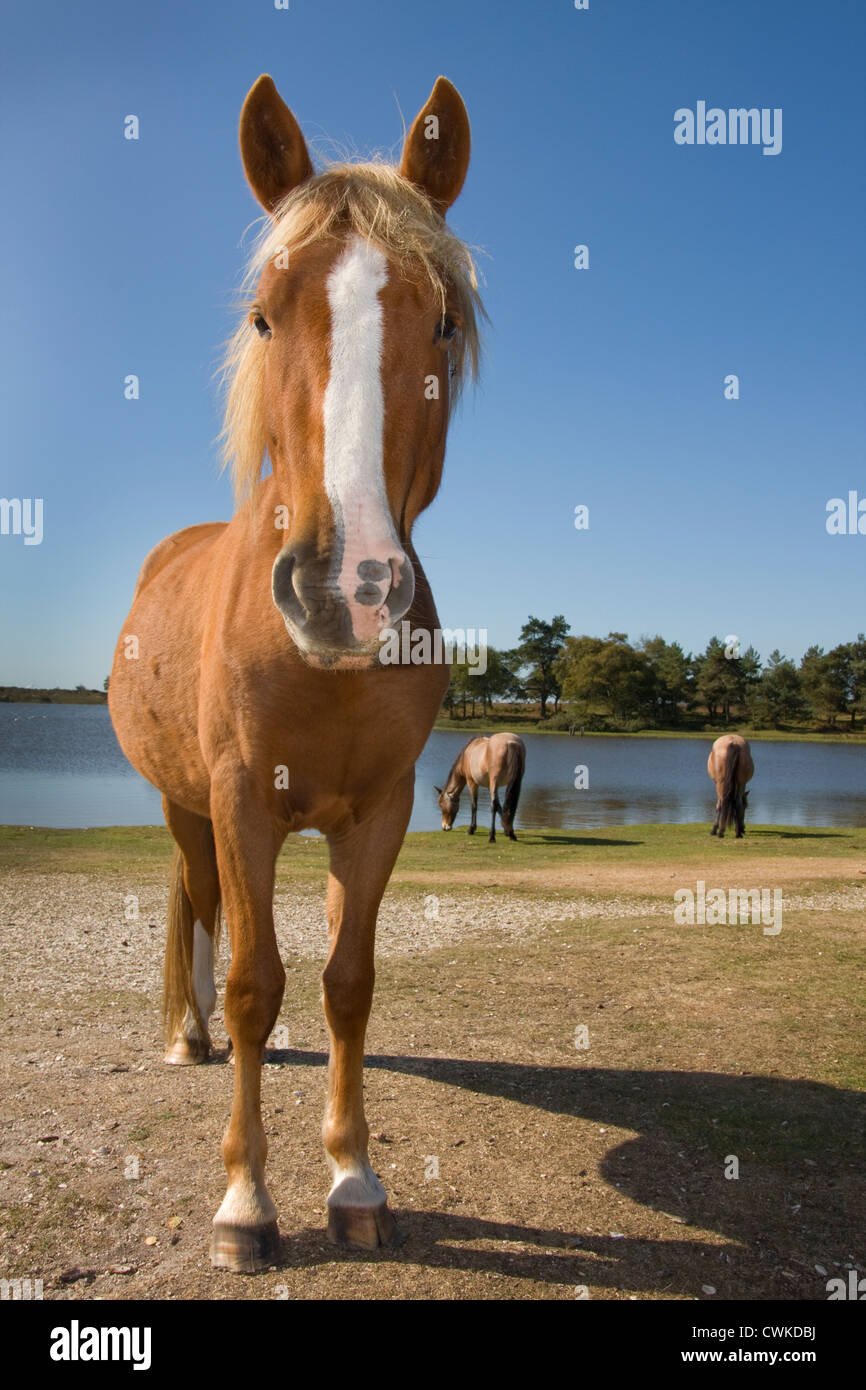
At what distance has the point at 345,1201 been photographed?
2814 millimetres

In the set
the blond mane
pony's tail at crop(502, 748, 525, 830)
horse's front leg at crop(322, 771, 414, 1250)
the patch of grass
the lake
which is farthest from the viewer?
the lake

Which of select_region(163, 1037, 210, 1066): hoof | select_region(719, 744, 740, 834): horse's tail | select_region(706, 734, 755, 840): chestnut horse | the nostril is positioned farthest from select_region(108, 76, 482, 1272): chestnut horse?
select_region(719, 744, 740, 834): horse's tail

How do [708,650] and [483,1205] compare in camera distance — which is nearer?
[483,1205]

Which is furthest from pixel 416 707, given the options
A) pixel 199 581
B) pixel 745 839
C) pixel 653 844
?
pixel 745 839

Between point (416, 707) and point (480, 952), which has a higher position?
point (416, 707)

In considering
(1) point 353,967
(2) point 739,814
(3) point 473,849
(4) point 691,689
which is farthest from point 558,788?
(4) point 691,689

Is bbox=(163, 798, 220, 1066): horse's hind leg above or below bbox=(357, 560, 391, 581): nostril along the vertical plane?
below

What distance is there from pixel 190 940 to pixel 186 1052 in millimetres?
571

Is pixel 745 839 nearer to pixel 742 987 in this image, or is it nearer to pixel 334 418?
pixel 742 987

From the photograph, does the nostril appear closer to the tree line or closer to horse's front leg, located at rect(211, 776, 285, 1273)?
horse's front leg, located at rect(211, 776, 285, 1273)

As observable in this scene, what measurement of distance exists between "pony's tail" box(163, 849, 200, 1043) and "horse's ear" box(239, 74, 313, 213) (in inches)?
129

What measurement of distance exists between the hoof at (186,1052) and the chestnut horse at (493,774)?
45.0ft

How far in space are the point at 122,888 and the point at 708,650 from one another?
10268cm

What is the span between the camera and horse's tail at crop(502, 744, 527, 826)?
1889 centimetres
